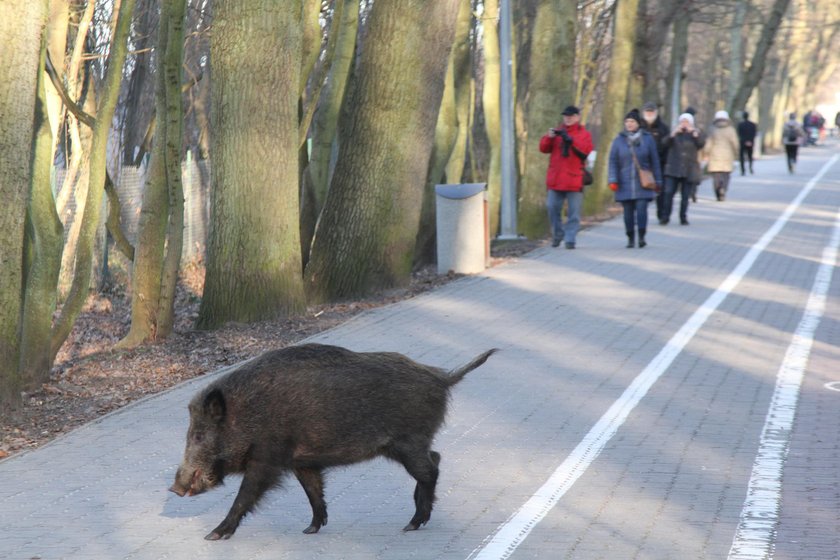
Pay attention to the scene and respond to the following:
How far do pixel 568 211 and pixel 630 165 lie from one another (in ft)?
4.38

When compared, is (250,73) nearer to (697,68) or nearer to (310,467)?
(310,467)

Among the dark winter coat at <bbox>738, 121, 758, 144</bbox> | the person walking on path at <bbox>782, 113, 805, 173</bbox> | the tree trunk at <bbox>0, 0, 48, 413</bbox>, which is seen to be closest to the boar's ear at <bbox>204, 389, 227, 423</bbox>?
the tree trunk at <bbox>0, 0, 48, 413</bbox>

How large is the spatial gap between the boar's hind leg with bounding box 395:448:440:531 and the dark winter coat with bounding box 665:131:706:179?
61.6 ft

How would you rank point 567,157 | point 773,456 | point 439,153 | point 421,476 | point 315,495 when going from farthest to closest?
point 439,153
point 567,157
point 773,456
point 315,495
point 421,476

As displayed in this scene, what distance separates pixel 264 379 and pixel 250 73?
7.95 m

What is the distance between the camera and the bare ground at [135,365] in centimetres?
982

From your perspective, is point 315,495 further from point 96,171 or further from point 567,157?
point 567,157

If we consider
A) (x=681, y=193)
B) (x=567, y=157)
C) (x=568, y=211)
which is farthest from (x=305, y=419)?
(x=681, y=193)

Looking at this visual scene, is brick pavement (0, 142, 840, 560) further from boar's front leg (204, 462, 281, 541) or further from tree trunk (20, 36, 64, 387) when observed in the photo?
tree trunk (20, 36, 64, 387)

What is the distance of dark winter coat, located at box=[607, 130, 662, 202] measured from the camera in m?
20.4

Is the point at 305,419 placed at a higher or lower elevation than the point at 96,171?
lower

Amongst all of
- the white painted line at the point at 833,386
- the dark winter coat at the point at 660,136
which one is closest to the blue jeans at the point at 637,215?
the dark winter coat at the point at 660,136

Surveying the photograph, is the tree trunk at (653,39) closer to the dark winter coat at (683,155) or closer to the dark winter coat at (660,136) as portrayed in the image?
the dark winter coat at (683,155)

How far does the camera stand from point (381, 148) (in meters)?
16.2
